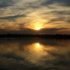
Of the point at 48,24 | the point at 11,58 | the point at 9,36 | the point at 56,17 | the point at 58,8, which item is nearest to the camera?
the point at 11,58

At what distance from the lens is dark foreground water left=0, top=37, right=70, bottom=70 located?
11.1 feet

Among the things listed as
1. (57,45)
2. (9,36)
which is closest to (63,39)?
(57,45)

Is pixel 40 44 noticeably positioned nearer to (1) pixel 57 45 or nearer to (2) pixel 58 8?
(1) pixel 57 45

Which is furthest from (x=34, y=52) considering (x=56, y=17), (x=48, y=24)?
(x=56, y=17)

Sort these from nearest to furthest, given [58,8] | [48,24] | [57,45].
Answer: [57,45]
[48,24]
[58,8]

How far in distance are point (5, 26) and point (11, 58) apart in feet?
3.91

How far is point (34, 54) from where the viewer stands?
3756mm

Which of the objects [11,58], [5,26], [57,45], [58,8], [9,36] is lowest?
[11,58]

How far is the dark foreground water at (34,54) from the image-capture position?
Result: 11.1 ft

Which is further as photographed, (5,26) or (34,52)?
(5,26)

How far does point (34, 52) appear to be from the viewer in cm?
383

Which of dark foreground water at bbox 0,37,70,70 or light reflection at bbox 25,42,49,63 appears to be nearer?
dark foreground water at bbox 0,37,70,70

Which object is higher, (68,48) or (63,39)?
(63,39)

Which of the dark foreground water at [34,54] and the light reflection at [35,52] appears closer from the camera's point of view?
the dark foreground water at [34,54]
